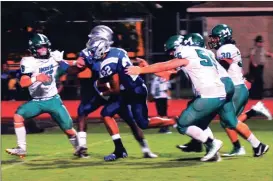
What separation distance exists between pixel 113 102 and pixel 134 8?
45.7ft

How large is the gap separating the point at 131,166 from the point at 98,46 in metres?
1.72

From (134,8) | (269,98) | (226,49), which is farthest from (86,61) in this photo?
(269,98)

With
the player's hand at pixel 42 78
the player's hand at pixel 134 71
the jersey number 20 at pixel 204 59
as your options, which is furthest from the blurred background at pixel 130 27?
the player's hand at pixel 134 71

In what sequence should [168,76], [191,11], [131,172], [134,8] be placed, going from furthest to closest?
[191,11], [134,8], [168,76], [131,172]

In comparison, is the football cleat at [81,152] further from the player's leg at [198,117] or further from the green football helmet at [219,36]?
the green football helmet at [219,36]

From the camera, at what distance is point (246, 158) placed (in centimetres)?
1259

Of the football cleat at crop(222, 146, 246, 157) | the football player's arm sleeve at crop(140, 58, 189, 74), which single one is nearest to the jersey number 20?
the football player's arm sleeve at crop(140, 58, 189, 74)

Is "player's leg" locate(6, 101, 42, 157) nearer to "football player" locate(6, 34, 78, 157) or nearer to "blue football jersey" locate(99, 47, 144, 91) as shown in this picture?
"football player" locate(6, 34, 78, 157)

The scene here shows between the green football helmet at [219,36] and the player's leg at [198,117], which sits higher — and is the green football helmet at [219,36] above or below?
above

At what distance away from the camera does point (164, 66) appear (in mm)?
11422

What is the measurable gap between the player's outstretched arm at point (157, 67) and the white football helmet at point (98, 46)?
111 cm

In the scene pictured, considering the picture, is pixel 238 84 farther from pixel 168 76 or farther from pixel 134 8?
pixel 134 8

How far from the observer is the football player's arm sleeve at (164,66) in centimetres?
1130

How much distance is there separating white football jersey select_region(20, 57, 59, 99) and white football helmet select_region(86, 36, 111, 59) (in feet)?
2.44
